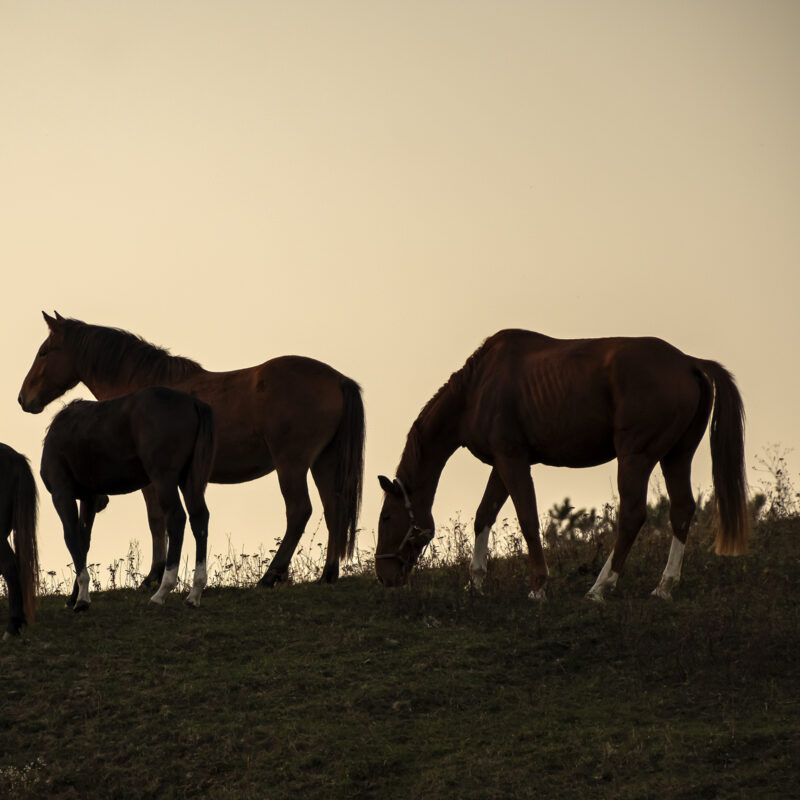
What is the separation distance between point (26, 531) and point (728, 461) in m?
6.74

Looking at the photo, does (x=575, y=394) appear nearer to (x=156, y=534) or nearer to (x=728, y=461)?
(x=728, y=461)

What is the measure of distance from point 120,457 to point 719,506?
5938 mm

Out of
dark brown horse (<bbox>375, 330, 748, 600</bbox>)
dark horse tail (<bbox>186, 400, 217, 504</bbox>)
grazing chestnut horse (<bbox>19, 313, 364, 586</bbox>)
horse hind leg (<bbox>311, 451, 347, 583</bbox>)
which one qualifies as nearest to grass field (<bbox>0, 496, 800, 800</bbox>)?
dark brown horse (<bbox>375, 330, 748, 600</bbox>)

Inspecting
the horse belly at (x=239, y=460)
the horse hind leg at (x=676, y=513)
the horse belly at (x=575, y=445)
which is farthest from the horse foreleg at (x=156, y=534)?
the horse hind leg at (x=676, y=513)

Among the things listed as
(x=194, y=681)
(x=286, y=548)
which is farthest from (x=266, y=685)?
(x=286, y=548)

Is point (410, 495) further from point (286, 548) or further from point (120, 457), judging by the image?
point (120, 457)

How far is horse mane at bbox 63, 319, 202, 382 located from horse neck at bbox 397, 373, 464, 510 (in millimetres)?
3099

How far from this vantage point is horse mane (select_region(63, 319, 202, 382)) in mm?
15469

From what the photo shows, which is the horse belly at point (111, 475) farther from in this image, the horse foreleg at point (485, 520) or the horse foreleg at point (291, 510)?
the horse foreleg at point (485, 520)

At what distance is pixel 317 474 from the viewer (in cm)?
1484

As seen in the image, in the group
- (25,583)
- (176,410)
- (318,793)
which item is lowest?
(318,793)

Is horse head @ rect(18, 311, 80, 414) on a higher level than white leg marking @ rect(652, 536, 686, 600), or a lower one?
higher

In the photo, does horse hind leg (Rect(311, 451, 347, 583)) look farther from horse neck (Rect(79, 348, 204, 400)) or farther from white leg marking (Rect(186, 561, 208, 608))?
horse neck (Rect(79, 348, 204, 400))

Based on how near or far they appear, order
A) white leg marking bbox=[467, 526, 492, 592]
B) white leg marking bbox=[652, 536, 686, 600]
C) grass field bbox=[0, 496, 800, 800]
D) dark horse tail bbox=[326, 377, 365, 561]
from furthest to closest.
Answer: dark horse tail bbox=[326, 377, 365, 561] < white leg marking bbox=[467, 526, 492, 592] < white leg marking bbox=[652, 536, 686, 600] < grass field bbox=[0, 496, 800, 800]
